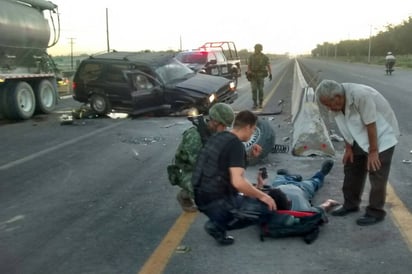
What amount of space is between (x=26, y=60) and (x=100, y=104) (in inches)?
143

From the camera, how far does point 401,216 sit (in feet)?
15.7

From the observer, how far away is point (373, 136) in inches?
173

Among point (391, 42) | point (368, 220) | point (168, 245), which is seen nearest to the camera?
point (168, 245)

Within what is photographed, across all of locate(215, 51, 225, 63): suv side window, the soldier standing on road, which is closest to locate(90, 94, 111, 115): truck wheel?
the soldier standing on road

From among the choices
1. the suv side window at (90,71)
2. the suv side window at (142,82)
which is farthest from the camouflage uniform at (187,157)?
the suv side window at (90,71)

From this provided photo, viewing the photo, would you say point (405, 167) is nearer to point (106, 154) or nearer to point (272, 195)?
point (272, 195)

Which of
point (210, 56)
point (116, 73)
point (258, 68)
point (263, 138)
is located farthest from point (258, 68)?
point (263, 138)

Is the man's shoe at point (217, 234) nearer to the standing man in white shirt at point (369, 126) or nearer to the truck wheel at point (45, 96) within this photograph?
the standing man in white shirt at point (369, 126)

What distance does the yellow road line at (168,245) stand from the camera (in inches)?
151

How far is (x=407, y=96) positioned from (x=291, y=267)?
50.9ft

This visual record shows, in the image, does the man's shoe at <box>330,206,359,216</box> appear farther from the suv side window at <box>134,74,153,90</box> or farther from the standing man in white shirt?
the suv side window at <box>134,74,153,90</box>

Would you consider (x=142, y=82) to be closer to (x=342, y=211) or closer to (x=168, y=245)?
(x=342, y=211)

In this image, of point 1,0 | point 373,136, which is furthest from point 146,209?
point 1,0

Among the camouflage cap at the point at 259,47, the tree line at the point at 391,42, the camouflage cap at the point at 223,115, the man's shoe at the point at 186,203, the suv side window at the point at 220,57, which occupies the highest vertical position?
the tree line at the point at 391,42
